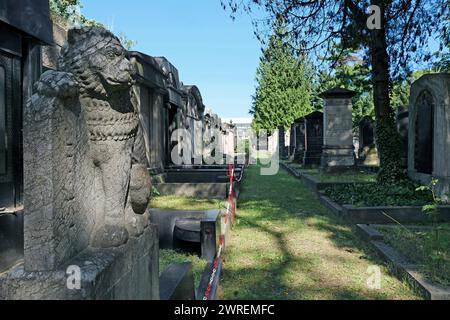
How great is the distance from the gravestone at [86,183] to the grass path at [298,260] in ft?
5.62

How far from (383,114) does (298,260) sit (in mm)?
5908

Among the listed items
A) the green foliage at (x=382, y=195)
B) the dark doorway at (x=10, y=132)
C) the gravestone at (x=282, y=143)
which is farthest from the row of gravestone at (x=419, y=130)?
the gravestone at (x=282, y=143)

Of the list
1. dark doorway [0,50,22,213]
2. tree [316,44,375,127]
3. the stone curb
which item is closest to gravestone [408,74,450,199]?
the stone curb

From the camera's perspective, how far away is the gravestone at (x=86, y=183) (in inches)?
65.9

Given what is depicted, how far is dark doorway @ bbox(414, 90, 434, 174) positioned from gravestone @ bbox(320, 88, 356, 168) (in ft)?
18.8

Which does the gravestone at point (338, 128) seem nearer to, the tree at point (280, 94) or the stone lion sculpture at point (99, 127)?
the stone lion sculpture at point (99, 127)

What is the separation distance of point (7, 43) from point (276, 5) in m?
7.86

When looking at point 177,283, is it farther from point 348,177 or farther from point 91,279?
point 348,177

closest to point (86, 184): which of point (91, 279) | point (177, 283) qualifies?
point (91, 279)

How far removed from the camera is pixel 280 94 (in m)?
41.6

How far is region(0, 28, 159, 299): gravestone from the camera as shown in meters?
1.67

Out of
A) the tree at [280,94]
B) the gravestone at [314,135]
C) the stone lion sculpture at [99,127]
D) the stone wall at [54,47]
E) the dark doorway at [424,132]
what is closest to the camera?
the stone lion sculpture at [99,127]

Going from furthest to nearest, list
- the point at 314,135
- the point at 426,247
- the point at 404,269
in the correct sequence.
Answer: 1. the point at 314,135
2. the point at 426,247
3. the point at 404,269
